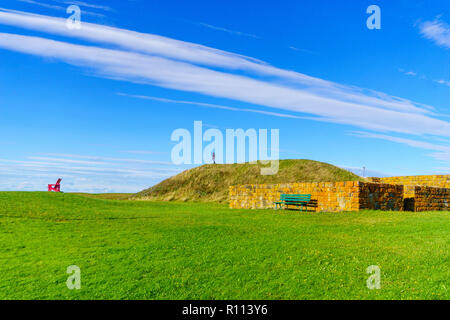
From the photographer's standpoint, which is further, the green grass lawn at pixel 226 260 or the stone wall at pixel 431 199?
the stone wall at pixel 431 199

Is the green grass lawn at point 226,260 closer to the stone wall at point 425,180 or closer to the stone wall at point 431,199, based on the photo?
the stone wall at point 431,199

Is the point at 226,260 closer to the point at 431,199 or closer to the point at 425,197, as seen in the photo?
the point at 425,197

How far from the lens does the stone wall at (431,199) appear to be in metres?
21.6

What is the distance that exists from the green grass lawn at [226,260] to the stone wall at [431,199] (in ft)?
27.2

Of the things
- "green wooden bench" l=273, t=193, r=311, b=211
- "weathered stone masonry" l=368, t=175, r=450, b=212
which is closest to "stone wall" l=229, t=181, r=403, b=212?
"green wooden bench" l=273, t=193, r=311, b=211

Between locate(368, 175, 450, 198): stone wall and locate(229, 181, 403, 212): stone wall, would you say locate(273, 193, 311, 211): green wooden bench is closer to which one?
locate(229, 181, 403, 212): stone wall

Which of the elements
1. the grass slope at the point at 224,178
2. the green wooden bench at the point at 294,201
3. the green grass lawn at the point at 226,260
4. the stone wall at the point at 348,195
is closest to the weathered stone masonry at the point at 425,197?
the stone wall at the point at 348,195

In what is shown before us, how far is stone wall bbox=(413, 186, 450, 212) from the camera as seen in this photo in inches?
849

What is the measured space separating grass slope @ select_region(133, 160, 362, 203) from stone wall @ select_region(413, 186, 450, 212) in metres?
13.7

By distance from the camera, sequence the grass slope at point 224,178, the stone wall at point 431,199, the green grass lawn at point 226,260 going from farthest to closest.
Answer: the grass slope at point 224,178, the stone wall at point 431,199, the green grass lawn at point 226,260

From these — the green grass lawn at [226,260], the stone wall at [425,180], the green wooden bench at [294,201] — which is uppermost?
the stone wall at [425,180]

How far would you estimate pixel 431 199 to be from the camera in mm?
22438

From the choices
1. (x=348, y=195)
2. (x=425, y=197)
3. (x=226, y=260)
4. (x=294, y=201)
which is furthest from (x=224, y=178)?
(x=226, y=260)

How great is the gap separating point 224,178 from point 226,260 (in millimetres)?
33641
